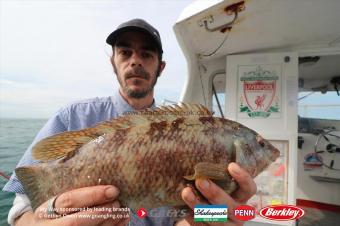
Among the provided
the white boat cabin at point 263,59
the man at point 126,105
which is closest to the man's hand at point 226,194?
the man at point 126,105

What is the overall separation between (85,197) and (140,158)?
29 cm

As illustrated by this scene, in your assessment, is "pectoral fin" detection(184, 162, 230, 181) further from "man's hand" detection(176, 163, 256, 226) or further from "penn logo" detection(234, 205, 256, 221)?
"penn logo" detection(234, 205, 256, 221)

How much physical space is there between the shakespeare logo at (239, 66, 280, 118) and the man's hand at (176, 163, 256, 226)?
2237mm

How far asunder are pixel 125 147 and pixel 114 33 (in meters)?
1.08

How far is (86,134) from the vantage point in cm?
128

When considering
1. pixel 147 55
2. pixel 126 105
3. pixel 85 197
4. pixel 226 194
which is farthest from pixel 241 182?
pixel 147 55

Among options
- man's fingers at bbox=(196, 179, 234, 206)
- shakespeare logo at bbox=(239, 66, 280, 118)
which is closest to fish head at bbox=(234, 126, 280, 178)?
man's fingers at bbox=(196, 179, 234, 206)

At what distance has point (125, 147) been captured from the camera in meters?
1.25

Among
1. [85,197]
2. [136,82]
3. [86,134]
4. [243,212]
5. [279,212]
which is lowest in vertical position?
[279,212]

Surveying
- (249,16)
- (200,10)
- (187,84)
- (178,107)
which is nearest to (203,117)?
(178,107)

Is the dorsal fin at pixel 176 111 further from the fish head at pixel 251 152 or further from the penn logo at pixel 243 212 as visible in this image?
the penn logo at pixel 243 212

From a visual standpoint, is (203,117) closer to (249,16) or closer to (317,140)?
(249,16)

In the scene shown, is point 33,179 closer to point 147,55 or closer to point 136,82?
point 136,82

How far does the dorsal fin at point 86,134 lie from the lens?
1.27 metres
